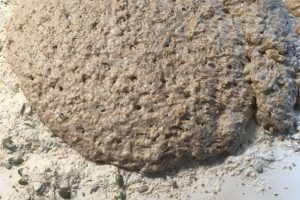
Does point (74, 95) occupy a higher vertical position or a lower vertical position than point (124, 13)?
lower

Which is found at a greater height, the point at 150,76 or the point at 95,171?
the point at 150,76

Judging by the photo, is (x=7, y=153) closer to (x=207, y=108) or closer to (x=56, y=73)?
(x=56, y=73)

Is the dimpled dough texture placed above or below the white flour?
above

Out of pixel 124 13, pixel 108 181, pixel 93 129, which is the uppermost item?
pixel 124 13

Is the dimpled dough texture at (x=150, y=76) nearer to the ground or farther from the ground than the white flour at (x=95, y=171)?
farther from the ground

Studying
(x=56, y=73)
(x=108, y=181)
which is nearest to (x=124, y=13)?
(x=56, y=73)

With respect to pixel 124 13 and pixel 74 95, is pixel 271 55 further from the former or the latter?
pixel 74 95

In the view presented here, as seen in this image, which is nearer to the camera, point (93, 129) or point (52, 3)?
point (93, 129)
